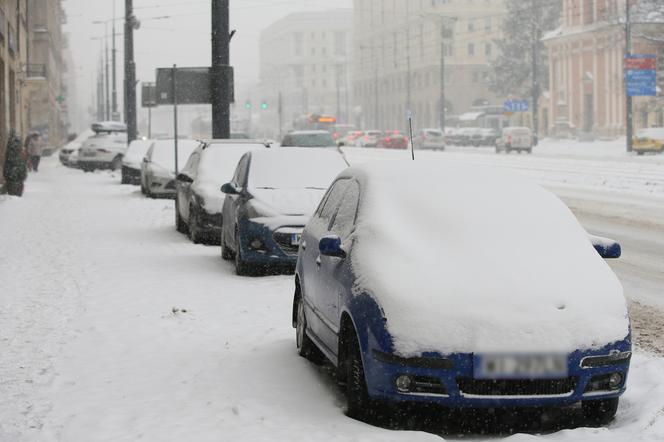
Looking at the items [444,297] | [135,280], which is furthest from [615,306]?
[135,280]

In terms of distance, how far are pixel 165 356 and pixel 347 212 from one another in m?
1.91

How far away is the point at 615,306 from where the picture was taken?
6.14 meters

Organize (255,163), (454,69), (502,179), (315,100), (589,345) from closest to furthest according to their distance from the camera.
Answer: (589,345) < (502,179) < (255,163) < (454,69) < (315,100)

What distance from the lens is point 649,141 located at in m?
52.1

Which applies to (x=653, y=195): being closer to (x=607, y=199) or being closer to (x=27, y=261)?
(x=607, y=199)

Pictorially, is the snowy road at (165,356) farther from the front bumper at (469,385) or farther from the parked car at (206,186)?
the parked car at (206,186)

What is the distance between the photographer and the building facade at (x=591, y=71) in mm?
66875

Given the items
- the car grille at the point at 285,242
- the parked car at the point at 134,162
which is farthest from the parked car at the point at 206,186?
the parked car at the point at 134,162

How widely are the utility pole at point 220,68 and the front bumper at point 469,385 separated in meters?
15.3

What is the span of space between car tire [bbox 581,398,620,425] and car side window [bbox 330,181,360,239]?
1.78m

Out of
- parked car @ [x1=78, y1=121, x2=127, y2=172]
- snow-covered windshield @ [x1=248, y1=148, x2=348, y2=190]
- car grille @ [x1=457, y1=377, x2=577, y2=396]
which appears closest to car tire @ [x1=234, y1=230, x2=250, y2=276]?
snow-covered windshield @ [x1=248, y1=148, x2=348, y2=190]

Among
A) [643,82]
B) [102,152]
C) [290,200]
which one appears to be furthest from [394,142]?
[290,200]

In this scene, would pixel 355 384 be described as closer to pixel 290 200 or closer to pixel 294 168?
pixel 290 200

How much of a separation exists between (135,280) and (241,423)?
6.52 meters
